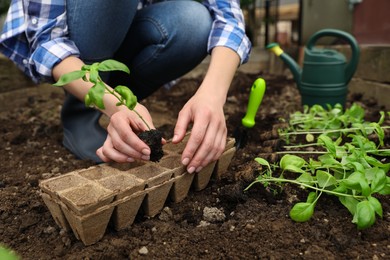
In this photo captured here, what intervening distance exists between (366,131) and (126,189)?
2.84 ft

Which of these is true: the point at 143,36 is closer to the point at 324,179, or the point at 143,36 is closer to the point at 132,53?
the point at 132,53

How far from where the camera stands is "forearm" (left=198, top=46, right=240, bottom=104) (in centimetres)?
108

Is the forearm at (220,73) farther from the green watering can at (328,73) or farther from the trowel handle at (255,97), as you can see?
the green watering can at (328,73)

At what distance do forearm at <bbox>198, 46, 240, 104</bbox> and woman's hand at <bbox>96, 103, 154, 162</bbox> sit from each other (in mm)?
210

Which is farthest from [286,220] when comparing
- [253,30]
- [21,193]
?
[253,30]

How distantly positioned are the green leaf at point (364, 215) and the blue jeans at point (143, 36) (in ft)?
2.74

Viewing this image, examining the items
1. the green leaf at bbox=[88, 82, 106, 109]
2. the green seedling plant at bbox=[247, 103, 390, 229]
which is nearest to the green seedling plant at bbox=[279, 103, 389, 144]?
the green seedling plant at bbox=[247, 103, 390, 229]

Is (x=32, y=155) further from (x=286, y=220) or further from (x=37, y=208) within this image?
(x=286, y=220)

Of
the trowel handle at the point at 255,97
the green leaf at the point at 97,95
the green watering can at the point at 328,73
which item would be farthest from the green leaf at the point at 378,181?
the green watering can at the point at 328,73

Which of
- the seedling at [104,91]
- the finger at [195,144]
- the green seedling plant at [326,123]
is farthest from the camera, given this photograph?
the green seedling plant at [326,123]

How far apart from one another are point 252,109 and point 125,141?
554mm

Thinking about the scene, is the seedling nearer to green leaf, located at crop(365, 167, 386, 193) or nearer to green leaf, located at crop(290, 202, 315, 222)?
green leaf, located at crop(290, 202, 315, 222)

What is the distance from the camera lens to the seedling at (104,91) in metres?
0.81

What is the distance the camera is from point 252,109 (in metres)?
1.33
